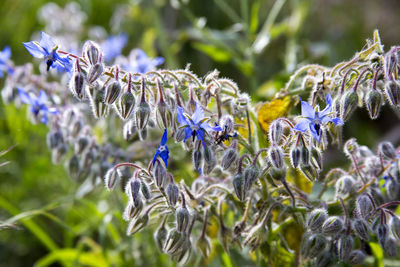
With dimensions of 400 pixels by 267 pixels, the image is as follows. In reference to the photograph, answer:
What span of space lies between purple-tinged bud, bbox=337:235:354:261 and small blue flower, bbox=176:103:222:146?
496 millimetres

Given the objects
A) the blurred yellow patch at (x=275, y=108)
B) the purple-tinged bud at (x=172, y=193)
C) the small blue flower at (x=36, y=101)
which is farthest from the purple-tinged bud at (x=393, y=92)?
the small blue flower at (x=36, y=101)

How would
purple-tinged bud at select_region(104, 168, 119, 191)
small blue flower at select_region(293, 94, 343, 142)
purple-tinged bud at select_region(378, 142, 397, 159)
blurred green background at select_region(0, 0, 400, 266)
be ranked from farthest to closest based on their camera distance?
blurred green background at select_region(0, 0, 400, 266)
purple-tinged bud at select_region(378, 142, 397, 159)
purple-tinged bud at select_region(104, 168, 119, 191)
small blue flower at select_region(293, 94, 343, 142)

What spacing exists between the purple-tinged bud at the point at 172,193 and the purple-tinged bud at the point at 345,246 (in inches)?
19.1

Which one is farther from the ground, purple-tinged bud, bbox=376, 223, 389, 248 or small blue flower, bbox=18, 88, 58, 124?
small blue flower, bbox=18, 88, 58, 124

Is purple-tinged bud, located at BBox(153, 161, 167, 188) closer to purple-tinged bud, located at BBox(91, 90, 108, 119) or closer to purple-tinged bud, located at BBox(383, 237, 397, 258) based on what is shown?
purple-tinged bud, located at BBox(91, 90, 108, 119)

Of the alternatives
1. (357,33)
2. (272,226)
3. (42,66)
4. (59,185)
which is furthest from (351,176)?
(357,33)

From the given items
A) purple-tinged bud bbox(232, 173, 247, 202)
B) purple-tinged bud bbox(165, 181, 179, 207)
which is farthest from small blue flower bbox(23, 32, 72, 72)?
purple-tinged bud bbox(232, 173, 247, 202)

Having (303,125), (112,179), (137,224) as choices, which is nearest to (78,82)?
(112,179)

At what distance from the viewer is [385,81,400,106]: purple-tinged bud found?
128cm

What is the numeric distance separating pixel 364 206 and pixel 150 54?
217 centimetres

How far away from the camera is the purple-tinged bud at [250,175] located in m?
1.33

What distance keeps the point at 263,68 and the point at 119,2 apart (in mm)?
1802

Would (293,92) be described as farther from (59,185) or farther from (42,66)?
(59,185)

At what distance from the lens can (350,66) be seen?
136 cm
